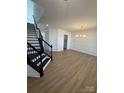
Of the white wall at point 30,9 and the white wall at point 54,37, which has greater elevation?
the white wall at point 30,9

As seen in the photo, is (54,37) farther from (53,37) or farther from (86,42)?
(86,42)

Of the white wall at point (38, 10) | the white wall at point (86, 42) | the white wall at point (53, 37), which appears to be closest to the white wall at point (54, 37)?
the white wall at point (53, 37)

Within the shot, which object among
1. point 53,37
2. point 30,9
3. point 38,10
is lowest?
point 53,37

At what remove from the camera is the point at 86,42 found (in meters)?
13.6

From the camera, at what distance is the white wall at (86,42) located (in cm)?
1197

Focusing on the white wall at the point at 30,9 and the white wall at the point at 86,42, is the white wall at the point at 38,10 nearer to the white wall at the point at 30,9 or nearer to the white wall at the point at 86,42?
the white wall at the point at 30,9

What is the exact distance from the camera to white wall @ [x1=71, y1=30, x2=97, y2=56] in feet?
39.3

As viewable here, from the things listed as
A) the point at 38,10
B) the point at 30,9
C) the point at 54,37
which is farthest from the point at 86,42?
the point at 38,10

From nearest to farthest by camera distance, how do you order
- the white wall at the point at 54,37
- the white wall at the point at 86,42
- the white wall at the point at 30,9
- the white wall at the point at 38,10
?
the white wall at the point at 38,10
the white wall at the point at 30,9
the white wall at the point at 86,42
the white wall at the point at 54,37

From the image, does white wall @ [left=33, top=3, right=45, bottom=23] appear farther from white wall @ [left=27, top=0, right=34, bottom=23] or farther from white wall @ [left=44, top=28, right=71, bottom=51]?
white wall @ [left=44, top=28, right=71, bottom=51]
